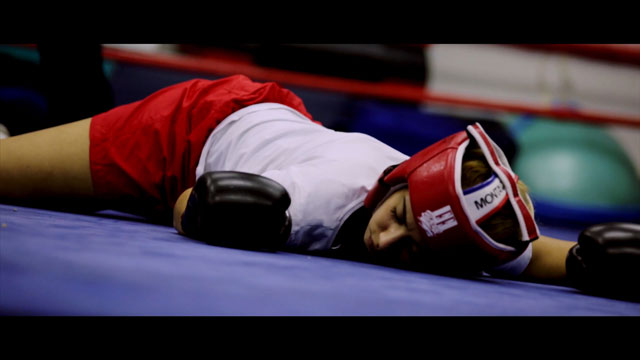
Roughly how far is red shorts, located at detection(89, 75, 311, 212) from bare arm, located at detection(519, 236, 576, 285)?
2.12ft

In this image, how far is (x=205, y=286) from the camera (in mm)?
476

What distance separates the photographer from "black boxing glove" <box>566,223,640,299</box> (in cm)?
81

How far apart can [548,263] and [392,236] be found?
325 millimetres

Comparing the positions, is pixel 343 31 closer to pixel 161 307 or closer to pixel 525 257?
pixel 525 257

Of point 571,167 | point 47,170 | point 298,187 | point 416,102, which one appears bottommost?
point 571,167

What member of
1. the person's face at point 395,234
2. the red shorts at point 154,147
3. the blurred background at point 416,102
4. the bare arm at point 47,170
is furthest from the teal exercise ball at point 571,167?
the bare arm at point 47,170

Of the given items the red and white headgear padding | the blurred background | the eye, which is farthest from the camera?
the blurred background

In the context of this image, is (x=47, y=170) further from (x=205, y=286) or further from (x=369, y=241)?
(x=205, y=286)

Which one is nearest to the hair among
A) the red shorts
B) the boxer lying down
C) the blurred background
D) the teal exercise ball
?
the boxer lying down

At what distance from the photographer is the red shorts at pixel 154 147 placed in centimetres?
117

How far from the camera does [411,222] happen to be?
84 centimetres

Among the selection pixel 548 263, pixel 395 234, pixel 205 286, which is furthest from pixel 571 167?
pixel 205 286

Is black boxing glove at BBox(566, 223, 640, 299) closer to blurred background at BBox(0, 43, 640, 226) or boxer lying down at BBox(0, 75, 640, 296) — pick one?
boxer lying down at BBox(0, 75, 640, 296)
